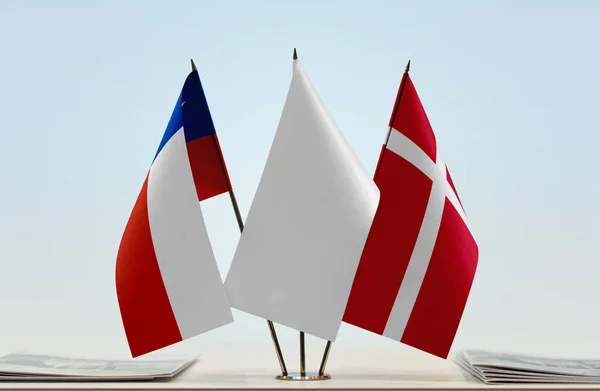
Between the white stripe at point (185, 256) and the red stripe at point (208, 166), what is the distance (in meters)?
0.08

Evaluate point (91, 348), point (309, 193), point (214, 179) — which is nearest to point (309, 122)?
point (309, 193)

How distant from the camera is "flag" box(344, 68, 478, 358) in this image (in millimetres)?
1612

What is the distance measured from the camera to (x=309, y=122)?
1540 millimetres

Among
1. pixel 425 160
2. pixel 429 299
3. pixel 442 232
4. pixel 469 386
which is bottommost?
pixel 469 386

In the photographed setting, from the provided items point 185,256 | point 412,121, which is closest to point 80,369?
point 185,256

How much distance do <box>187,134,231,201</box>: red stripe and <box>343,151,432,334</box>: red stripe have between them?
0.91ft

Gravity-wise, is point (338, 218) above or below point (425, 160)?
below

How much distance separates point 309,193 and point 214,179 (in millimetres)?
218

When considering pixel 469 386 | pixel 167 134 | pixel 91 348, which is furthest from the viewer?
pixel 91 348

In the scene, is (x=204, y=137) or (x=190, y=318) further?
(x=204, y=137)

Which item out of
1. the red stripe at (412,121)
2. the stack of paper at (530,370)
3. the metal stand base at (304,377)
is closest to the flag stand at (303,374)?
the metal stand base at (304,377)

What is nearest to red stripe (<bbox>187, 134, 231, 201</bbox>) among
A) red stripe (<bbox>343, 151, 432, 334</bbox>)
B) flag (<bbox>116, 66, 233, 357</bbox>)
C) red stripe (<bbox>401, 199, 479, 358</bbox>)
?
flag (<bbox>116, 66, 233, 357</bbox>)

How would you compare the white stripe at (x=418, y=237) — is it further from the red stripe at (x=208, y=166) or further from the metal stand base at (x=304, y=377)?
the red stripe at (x=208, y=166)

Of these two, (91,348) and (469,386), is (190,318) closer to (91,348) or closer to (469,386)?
(469,386)
